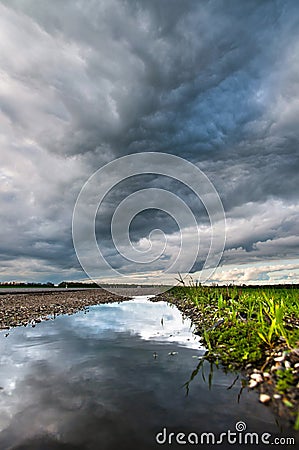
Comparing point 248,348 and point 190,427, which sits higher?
point 248,348

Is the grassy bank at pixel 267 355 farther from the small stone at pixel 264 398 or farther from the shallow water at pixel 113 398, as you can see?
the shallow water at pixel 113 398

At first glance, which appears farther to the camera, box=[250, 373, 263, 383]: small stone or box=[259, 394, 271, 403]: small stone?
box=[250, 373, 263, 383]: small stone

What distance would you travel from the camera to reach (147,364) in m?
7.77

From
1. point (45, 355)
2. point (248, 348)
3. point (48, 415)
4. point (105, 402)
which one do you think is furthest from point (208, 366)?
point (45, 355)

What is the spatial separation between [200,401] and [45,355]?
517cm

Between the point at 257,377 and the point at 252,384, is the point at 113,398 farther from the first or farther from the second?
the point at 257,377

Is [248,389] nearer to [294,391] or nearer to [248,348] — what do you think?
[294,391]

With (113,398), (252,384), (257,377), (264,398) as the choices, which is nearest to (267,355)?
(257,377)

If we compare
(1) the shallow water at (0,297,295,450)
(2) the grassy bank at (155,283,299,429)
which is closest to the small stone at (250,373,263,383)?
(2) the grassy bank at (155,283,299,429)

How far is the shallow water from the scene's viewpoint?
172 inches

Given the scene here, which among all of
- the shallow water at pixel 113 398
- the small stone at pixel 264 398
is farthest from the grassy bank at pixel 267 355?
the shallow water at pixel 113 398

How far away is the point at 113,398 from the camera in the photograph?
555cm

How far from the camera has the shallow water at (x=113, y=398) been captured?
172 inches

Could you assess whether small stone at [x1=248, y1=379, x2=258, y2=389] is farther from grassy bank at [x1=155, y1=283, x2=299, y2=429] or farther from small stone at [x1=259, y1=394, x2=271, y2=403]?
small stone at [x1=259, y1=394, x2=271, y2=403]
